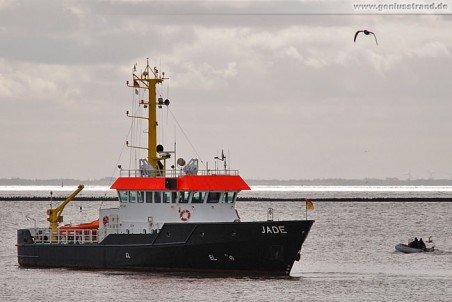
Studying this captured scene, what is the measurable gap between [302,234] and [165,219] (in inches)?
272

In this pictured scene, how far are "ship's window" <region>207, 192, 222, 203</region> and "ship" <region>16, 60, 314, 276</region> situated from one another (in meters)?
0.05

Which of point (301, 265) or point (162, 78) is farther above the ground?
point (162, 78)

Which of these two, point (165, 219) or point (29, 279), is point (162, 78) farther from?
point (29, 279)

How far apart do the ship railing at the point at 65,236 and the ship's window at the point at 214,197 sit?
6.70 metres

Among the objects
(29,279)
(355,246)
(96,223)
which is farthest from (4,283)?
(355,246)

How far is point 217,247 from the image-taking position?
4994 cm

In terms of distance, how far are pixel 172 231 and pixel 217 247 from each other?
237 centimetres

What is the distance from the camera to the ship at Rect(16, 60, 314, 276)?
49.9 metres

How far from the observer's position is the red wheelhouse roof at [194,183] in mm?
51688

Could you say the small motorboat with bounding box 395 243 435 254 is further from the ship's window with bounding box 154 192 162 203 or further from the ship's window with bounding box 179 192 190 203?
the ship's window with bounding box 154 192 162 203

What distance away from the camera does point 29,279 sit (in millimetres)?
53500

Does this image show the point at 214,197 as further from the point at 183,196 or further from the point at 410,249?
the point at 410,249

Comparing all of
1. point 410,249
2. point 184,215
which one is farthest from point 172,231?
point 410,249

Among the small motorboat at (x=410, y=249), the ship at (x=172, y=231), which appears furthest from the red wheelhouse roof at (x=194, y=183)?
the small motorboat at (x=410, y=249)
